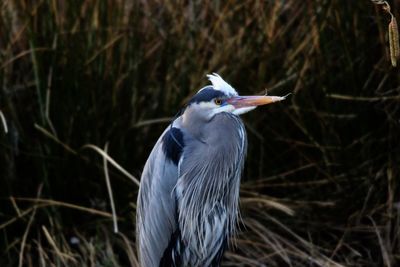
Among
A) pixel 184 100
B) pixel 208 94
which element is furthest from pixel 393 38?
pixel 184 100

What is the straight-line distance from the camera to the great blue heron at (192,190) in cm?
288

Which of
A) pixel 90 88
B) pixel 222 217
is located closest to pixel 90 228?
pixel 90 88

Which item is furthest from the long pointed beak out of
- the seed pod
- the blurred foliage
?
the blurred foliage

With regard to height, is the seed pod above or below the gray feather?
above

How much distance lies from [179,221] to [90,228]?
809 mm

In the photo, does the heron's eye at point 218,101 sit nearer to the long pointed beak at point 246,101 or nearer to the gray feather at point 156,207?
the long pointed beak at point 246,101

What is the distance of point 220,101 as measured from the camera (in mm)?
2750

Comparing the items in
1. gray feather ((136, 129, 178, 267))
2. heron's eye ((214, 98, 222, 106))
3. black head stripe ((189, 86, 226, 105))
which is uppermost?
black head stripe ((189, 86, 226, 105))

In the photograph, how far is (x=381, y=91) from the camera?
11.9ft

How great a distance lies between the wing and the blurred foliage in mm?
466

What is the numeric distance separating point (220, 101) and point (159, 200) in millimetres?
441

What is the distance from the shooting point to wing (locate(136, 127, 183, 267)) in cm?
291

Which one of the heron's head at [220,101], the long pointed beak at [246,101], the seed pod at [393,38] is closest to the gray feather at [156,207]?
the heron's head at [220,101]

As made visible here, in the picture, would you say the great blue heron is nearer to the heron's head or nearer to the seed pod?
the heron's head
